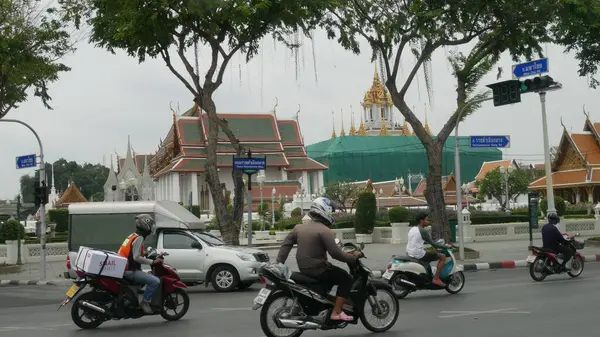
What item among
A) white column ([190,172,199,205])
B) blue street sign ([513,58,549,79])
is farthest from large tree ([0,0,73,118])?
white column ([190,172,199,205])

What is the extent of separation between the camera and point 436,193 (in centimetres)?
2350

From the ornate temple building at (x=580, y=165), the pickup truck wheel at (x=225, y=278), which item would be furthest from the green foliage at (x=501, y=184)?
the pickup truck wheel at (x=225, y=278)

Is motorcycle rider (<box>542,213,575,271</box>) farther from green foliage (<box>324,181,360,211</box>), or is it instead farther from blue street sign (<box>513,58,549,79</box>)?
green foliage (<box>324,181,360,211</box>)

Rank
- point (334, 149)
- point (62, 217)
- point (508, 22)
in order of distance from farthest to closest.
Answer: point (334, 149) < point (62, 217) < point (508, 22)

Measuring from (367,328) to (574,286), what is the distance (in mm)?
6476

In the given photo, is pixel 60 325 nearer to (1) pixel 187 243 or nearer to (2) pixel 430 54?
(1) pixel 187 243

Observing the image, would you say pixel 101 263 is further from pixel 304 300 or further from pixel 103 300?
pixel 304 300

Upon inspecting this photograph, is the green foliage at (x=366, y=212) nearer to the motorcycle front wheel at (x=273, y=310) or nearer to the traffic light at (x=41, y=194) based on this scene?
the traffic light at (x=41, y=194)

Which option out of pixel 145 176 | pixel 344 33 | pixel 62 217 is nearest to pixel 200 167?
pixel 145 176

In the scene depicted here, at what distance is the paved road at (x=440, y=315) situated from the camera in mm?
9656

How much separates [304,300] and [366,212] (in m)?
27.0

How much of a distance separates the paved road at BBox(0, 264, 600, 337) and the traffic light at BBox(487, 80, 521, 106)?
5.99 m

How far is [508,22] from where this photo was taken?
21.7 metres

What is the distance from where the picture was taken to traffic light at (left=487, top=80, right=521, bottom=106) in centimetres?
2078
